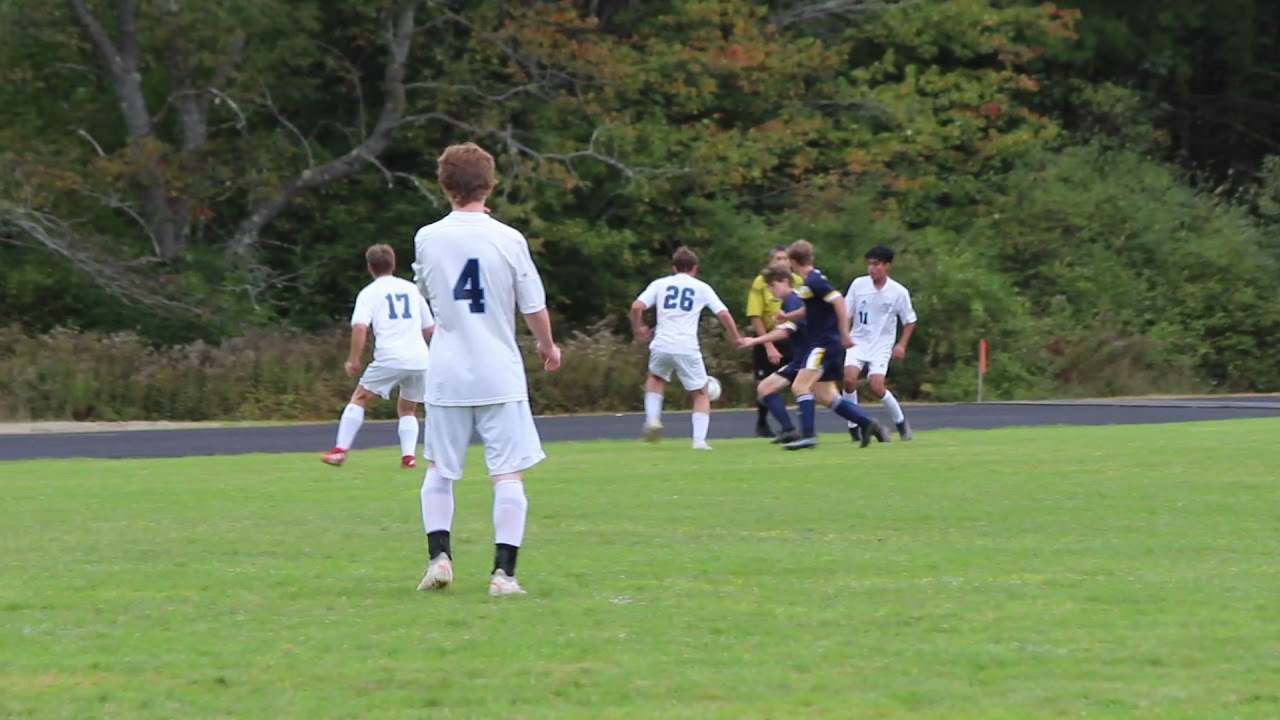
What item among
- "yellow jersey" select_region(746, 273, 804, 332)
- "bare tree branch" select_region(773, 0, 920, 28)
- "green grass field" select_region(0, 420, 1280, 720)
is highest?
"bare tree branch" select_region(773, 0, 920, 28)

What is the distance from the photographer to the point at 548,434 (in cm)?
2258

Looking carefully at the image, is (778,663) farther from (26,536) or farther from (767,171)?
(767,171)

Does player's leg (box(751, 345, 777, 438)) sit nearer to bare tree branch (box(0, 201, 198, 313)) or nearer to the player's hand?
the player's hand

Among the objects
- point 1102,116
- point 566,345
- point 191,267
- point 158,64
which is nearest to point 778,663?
point 566,345

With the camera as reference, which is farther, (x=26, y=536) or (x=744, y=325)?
(x=744, y=325)

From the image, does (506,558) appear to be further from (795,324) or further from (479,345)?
(795,324)

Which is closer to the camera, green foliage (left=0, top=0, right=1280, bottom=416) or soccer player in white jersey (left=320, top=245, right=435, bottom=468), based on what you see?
soccer player in white jersey (left=320, top=245, right=435, bottom=468)

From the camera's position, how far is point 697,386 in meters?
18.8

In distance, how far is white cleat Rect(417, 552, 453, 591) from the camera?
841 cm

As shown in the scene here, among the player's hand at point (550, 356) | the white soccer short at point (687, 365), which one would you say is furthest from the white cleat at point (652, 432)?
the player's hand at point (550, 356)

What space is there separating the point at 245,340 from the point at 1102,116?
21756 mm

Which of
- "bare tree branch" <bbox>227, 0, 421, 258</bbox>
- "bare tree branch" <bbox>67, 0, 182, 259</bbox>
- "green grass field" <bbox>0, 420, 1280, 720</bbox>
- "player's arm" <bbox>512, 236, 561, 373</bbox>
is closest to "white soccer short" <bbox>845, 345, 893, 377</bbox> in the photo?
"green grass field" <bbox>0, 420, 1280, 720</bbox>

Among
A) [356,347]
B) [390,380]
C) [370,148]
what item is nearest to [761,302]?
[390,380]

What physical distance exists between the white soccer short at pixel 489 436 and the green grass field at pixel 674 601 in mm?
553
